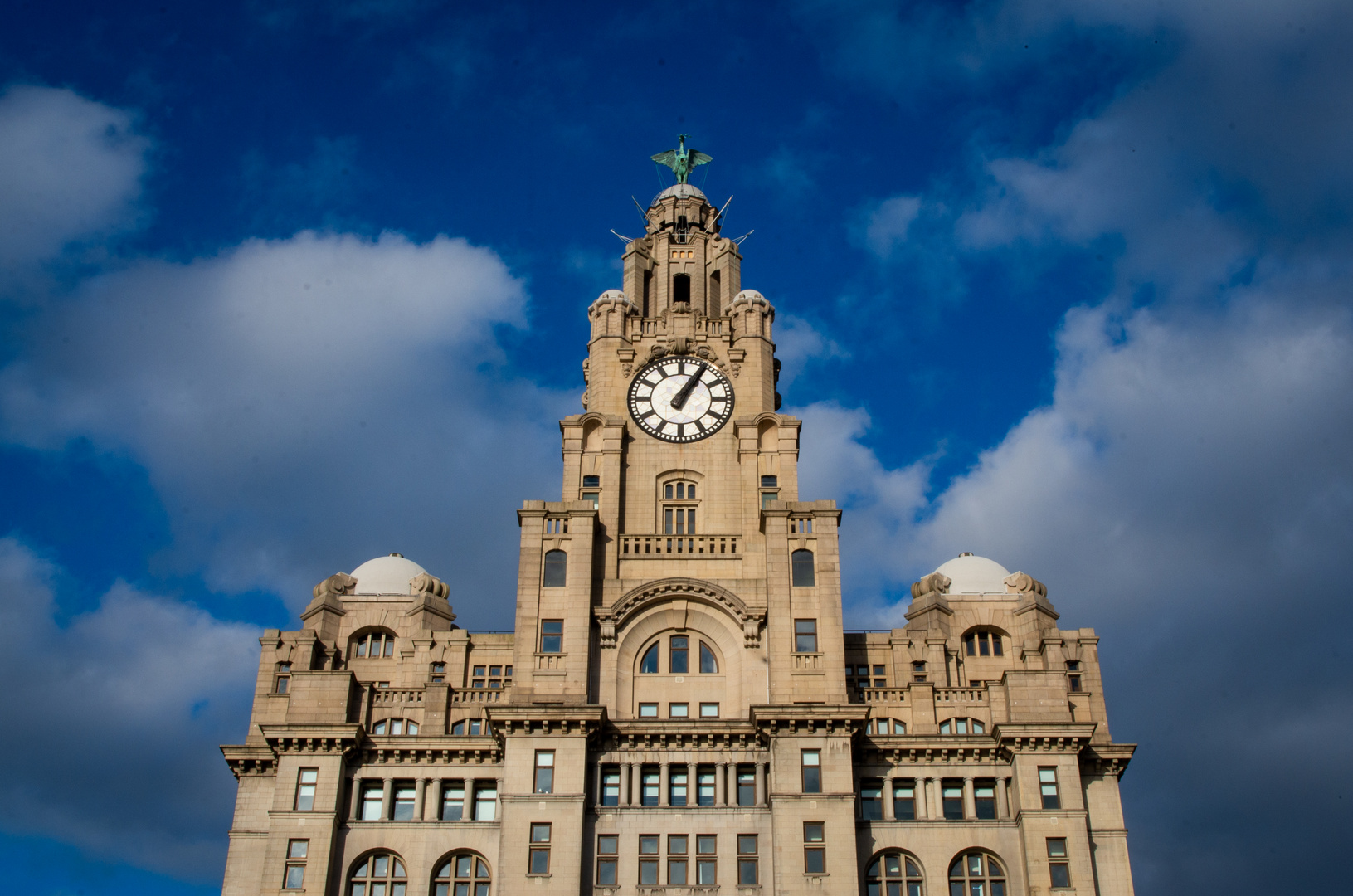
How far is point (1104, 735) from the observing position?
68.0 metres

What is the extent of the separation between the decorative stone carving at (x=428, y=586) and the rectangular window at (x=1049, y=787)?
32077mm

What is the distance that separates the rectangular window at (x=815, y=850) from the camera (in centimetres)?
5956

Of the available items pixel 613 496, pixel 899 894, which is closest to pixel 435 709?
pixel 613 496

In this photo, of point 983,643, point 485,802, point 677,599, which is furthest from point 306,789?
point 983,643

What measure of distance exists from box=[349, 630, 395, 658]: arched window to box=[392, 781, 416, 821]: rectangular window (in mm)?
11700

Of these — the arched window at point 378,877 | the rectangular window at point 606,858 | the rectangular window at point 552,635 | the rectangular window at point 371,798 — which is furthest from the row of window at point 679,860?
the rectangular window at point 371,798

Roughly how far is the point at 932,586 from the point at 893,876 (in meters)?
18.5

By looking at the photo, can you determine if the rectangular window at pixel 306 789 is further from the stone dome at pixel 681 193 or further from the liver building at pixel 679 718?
the stone dome at pixel 681 193

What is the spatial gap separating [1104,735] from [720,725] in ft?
61.7

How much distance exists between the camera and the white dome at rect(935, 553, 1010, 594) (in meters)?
77.6

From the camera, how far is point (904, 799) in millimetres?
64188

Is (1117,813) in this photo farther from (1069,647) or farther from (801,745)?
(801,745)

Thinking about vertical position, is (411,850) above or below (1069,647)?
below

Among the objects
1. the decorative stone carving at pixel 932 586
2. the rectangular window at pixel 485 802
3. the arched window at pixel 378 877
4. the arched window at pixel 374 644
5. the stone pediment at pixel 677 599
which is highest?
the decorative stone carving at pixel 932 586
